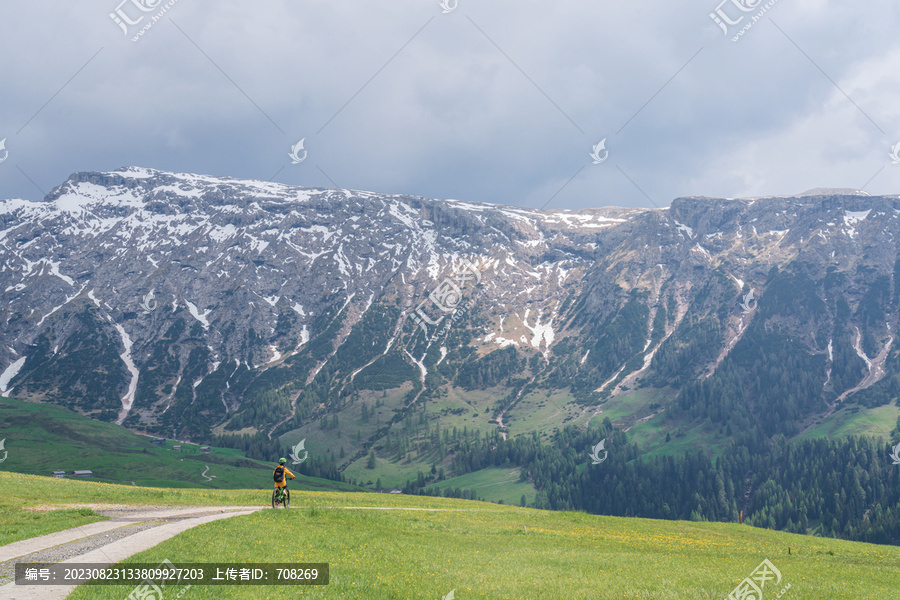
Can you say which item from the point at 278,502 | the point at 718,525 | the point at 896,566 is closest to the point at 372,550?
the point at 278,502

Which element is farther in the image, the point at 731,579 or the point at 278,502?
the point at 278,502

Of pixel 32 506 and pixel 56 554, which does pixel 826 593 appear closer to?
pixel 56 554

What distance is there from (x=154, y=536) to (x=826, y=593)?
34169 millimetres

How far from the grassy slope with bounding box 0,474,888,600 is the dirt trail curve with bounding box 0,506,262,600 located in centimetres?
132

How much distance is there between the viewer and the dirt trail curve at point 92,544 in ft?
61.2

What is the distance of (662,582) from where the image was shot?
25.7 meters
